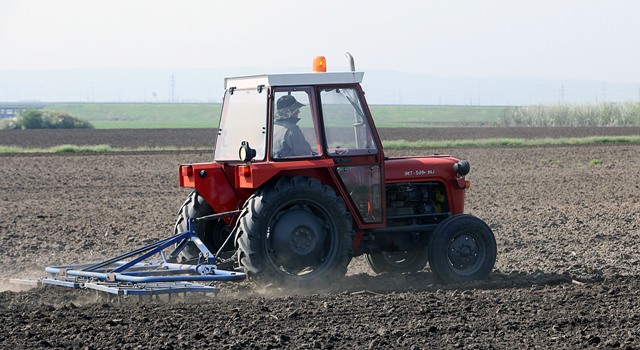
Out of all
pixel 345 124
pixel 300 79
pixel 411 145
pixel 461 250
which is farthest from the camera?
pixel 411 145

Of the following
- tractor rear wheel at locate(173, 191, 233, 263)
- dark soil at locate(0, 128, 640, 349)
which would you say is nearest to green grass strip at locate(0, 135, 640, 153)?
dark soil at locate(0, 128, 640, 349)

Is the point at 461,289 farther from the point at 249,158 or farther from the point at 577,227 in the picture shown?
the point at 577,227

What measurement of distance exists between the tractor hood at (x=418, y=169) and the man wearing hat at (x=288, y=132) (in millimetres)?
1025

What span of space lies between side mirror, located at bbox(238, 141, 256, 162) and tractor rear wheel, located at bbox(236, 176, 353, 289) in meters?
0.33

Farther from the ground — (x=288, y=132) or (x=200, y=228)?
(x=288, y=132)

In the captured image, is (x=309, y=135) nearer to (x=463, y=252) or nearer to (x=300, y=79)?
(x=300, y=79)

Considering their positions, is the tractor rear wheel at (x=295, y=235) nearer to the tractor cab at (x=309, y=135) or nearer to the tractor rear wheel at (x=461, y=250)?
the tractor cab at (x=309, y=135)

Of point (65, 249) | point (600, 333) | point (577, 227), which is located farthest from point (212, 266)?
point (577, 227)

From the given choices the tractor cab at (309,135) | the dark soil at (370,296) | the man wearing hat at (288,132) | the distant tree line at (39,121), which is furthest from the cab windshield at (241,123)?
the distant tree line at (39,121)

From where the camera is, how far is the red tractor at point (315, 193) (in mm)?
8430

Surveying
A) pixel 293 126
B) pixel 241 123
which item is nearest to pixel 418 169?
pixel 293 126

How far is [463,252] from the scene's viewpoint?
9.26 m

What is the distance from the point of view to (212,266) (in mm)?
8250

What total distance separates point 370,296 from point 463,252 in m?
1.49
